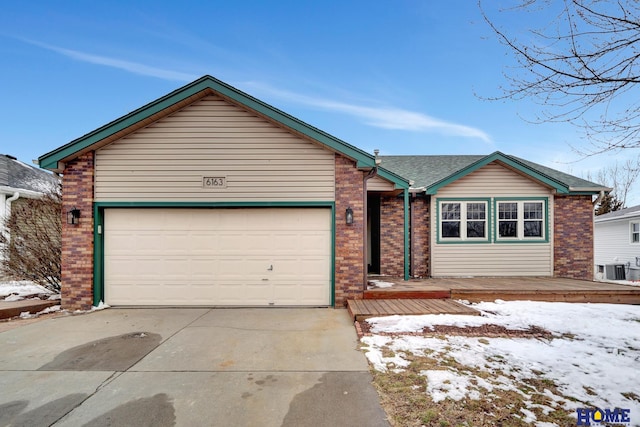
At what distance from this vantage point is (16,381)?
339 centimetres

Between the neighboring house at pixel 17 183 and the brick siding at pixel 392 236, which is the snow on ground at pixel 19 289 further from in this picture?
the brick siding at pixel 392 236

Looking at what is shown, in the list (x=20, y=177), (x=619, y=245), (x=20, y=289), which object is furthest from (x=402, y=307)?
(x=619, y=245)

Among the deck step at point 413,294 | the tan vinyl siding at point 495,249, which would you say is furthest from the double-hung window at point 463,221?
the deck step at point 413,294

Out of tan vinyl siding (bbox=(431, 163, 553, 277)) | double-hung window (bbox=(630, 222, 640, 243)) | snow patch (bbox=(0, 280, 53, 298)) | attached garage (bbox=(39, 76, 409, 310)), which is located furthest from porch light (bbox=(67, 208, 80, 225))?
double-hung window (bbox=(630, 222, 640, 243))

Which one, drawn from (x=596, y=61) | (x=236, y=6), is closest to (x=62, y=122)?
(x=236, y=6)

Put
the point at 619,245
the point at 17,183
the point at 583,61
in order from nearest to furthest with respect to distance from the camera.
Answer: the point at 583,61 → the point at 17,183 → the point at 619,245

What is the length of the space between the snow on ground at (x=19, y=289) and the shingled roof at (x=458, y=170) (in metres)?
11.6

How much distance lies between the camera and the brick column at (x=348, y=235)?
6641 millimetres

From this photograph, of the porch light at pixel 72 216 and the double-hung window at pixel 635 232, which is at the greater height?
the porch light at pixel 72 216

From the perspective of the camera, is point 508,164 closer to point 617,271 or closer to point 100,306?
point 617,271

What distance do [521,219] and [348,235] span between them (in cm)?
656

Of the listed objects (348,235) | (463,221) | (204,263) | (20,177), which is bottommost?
(204,263)

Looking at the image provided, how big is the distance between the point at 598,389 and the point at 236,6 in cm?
1389

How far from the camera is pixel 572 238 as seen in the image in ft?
31.5
